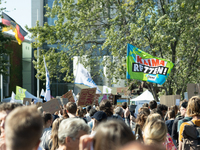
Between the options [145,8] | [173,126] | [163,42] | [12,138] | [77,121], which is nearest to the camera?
[12,138]

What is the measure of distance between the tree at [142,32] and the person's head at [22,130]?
13.7 metres

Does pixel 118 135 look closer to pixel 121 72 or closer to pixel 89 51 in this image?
pixel 121 72

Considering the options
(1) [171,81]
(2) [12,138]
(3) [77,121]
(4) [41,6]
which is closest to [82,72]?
(1) [171,81]

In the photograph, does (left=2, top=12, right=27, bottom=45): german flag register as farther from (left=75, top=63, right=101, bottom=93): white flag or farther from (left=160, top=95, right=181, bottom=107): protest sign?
(left=160, top=95, right=181, bottom=107): protest sign

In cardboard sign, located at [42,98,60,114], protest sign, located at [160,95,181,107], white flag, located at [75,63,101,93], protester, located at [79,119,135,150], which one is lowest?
protest sign, located at [160,95,181,107]

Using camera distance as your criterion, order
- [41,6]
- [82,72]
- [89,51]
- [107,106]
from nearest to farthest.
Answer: [107,106], [82,72], [89,51], [41,6]

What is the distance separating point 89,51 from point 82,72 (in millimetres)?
5375

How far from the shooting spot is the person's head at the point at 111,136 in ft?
5.19

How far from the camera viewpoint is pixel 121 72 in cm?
1780

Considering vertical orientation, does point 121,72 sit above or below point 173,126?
above

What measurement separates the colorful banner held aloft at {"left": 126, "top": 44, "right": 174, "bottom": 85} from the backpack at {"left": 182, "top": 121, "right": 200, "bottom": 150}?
6415 mm

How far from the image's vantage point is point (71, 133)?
300 centimetres

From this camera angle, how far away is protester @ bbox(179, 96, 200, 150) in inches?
166

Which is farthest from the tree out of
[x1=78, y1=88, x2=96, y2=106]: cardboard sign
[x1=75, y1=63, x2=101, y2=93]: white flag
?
[x1=78, y1=88, x2=96, y2=106]: cardboard sign
